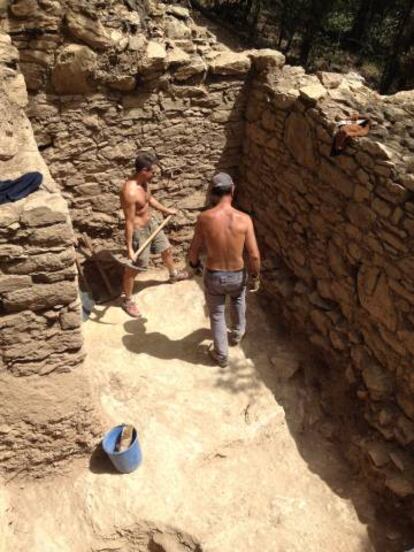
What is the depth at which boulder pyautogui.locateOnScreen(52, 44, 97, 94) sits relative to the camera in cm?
476

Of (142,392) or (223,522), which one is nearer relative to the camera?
(223,522)

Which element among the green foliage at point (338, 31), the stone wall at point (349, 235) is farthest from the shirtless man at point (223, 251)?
the green foliage at point (338, 31)

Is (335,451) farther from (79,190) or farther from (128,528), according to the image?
(79,190)

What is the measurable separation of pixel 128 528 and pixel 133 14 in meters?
4.91

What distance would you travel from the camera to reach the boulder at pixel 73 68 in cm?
476

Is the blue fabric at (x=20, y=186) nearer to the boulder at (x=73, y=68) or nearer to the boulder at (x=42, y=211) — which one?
the boulder at (x=42, y=211)

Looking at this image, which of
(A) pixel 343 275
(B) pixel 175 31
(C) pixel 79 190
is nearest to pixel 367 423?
(A) pixel 343 275

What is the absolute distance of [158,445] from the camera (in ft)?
13.9

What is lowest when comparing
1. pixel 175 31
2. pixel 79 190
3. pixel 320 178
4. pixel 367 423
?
pixel 367 423

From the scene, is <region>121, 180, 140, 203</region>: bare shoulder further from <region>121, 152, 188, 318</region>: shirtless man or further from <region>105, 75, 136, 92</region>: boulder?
<region>105, 75, 136, 92</region>: boulder

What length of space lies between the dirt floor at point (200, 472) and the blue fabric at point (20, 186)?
2.09m

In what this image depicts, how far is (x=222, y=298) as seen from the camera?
15.4ft

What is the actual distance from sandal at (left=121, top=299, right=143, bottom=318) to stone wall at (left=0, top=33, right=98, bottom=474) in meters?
1.73

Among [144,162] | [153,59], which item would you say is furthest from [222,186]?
[153,59]
